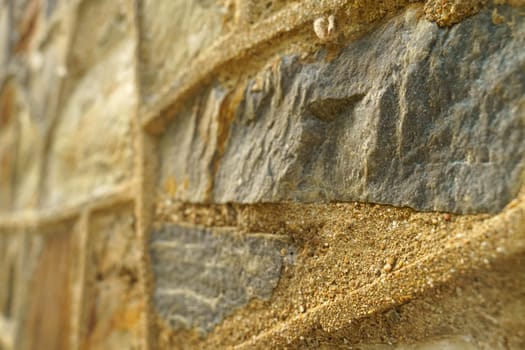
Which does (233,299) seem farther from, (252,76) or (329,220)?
(252,76)

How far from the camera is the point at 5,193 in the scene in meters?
1.69

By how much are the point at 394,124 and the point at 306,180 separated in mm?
123

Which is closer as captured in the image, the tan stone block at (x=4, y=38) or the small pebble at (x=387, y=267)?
the small pebble at (x=387, y=267)

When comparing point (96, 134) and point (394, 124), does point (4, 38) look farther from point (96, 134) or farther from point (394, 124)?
point (394, 124)

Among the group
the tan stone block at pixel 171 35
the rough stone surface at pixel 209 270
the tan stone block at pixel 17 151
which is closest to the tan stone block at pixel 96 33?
the tan stone block at pixel 171 35

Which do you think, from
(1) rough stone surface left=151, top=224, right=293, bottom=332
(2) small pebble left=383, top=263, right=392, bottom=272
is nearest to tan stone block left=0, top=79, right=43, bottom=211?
(1) rough stone surface left=151, top=224, right=293, bottom=332

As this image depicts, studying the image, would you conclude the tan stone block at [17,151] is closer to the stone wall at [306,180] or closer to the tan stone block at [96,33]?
the tan stone block at [96,33]

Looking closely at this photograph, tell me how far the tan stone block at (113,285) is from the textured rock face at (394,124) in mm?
304

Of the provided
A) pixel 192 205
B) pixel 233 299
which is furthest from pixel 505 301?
pixel 192 205

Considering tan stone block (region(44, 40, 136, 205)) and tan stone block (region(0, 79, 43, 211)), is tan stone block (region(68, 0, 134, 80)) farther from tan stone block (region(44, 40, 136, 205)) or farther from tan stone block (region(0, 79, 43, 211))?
tan stone block (region(0, 79, 43, 211))

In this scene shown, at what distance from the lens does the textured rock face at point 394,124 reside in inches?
15.1

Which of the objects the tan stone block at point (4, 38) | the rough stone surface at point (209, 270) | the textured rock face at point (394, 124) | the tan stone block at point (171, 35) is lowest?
the rough stone surface at point (209, 270)

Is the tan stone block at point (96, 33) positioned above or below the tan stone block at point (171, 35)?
above

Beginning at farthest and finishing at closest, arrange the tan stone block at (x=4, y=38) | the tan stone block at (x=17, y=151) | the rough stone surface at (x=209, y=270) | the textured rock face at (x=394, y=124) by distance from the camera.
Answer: the tan stone block at (x=4, y=38) → the tan stone block at (x=17, y=151) → the rough stone surface at (x=209, y=270) → the textured rock face at (x=394, y=124)
